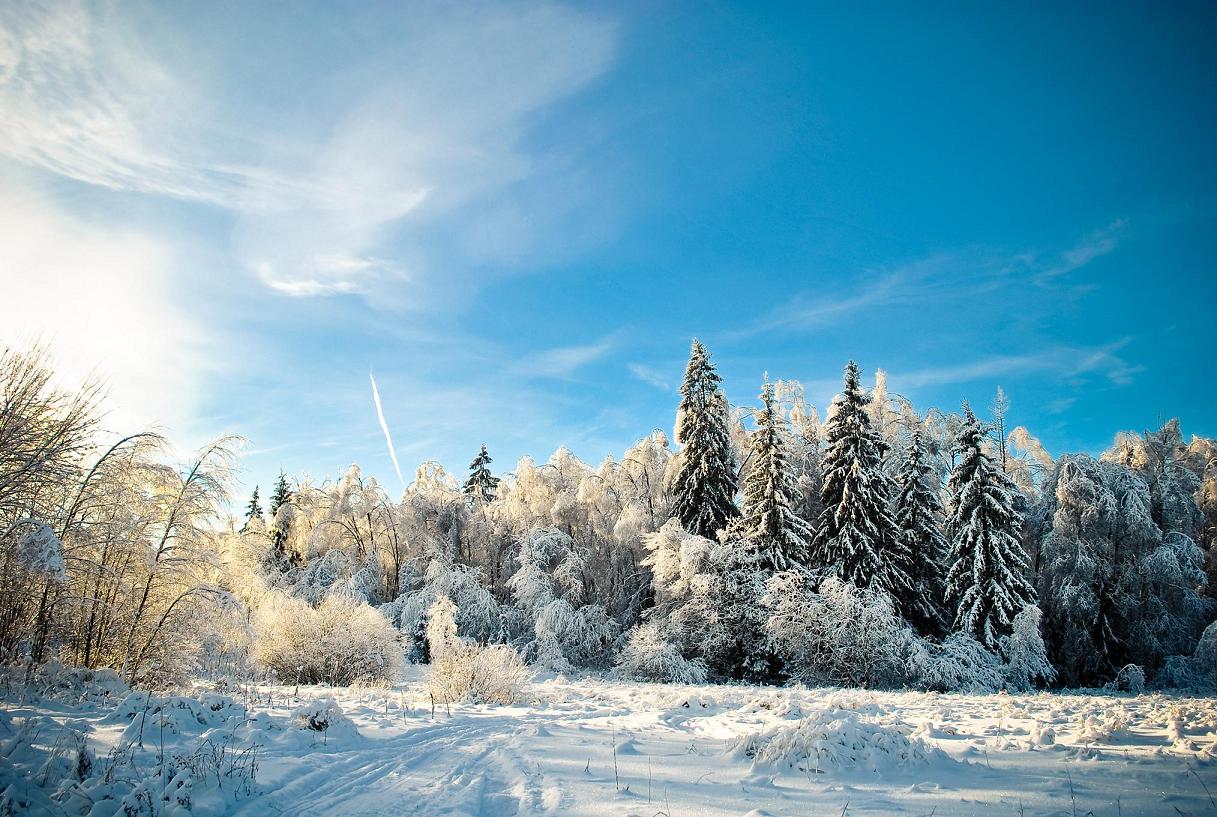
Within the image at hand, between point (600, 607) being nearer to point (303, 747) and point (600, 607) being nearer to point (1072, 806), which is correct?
point (303, 747)

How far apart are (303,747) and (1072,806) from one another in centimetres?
812

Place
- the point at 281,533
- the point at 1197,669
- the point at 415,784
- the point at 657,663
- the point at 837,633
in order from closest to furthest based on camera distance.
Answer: the point at 415,784 < the point at 837,633 < the point at 1197,669 < the point at 657,663 < the point at 281,533

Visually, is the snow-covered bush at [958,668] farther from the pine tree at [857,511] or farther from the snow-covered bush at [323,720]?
the snow-covered bush at [323,720]

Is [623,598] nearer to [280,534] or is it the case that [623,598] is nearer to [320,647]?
[320,647]

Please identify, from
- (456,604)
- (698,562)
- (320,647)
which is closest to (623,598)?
(698,562)

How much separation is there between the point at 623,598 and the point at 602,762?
73.9ft

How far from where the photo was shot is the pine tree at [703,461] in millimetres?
26500

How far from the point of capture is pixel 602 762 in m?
6.99

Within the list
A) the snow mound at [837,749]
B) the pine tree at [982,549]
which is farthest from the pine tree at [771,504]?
the snow mound at [837,749]

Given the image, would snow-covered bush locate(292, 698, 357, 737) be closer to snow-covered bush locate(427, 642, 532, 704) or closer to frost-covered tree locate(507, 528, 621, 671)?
snow-covered bush locate(427, 642, 532, 704)

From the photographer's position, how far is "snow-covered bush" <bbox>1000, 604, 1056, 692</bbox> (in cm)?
2044

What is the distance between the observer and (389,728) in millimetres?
9211

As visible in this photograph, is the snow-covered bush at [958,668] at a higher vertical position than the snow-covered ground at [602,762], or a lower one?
lower

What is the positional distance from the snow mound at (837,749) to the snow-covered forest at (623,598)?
45mm
